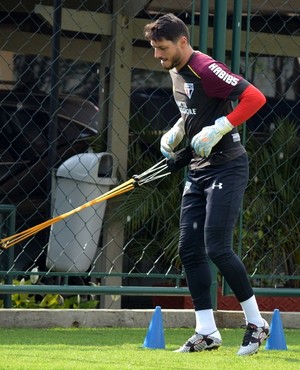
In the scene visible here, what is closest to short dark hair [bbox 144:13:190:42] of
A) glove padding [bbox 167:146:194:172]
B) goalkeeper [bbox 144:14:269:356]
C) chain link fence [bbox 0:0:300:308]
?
goalkeeper [bbox 144:14:269:356]

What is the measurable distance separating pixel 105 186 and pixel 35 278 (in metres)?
0.92

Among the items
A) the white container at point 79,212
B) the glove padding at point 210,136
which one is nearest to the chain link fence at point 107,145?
the white container at point 79,212

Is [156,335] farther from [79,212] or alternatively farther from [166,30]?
[79,212]

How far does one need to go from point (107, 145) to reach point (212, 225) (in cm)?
348

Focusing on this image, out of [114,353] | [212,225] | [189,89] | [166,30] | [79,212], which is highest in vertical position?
[166,30]

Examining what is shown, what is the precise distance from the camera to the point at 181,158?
6.39 meters

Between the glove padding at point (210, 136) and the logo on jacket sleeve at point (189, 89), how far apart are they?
24 centimetres

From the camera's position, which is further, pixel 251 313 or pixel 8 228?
pixel 8 228

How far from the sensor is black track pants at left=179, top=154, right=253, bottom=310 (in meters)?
6.05

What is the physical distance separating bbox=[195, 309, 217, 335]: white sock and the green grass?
0.12 m

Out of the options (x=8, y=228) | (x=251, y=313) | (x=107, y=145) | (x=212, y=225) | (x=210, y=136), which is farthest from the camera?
(x=107, y=145)

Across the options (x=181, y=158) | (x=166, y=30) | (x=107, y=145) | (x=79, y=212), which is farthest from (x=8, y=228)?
(x=166, y=30)

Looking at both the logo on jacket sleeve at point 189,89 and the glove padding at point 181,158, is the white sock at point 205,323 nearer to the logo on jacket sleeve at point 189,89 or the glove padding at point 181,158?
the glove padding at point 181,158

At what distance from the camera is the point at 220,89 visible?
6.00 metres
